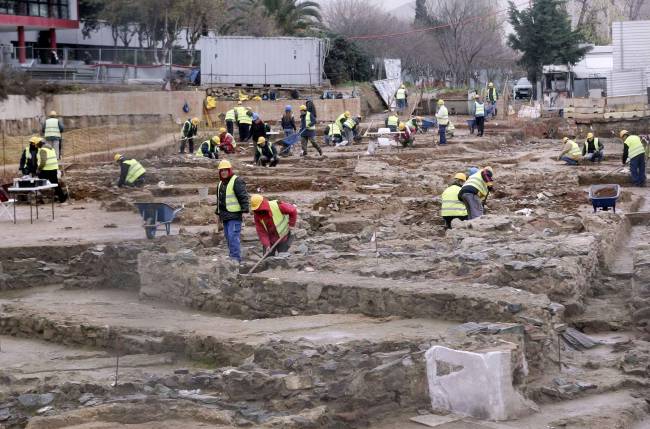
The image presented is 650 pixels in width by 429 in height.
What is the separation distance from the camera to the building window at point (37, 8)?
1566 inches

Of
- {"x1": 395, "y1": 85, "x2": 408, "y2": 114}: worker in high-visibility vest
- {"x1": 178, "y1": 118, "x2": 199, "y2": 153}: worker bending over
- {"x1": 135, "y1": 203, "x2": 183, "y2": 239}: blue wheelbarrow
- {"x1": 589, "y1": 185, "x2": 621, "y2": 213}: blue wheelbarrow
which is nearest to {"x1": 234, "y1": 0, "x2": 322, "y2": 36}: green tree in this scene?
{"x1": 395, "y1": 85, "x2": 408, "y2": 114}: worker in high-visibility vest

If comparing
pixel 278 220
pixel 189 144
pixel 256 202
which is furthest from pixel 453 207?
pixel 189 144

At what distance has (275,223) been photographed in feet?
43.6

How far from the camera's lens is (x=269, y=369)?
28.7ft

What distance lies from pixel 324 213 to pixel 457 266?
7271 mm

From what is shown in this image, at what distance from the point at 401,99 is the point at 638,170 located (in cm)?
2118

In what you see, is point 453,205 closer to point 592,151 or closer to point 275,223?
point 275,223

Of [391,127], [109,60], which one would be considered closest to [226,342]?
[391,127]

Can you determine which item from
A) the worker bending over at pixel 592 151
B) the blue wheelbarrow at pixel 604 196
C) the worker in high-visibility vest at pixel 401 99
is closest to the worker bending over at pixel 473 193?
the blue wheelbarrow at pixel 604 196

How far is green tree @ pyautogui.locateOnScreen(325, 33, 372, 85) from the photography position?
49.5m

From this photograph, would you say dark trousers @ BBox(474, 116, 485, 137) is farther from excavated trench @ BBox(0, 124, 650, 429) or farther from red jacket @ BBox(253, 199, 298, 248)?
red jacket @ BBox(253, 199, 298, 248)

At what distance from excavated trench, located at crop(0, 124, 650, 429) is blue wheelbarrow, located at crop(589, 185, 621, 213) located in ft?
1.46

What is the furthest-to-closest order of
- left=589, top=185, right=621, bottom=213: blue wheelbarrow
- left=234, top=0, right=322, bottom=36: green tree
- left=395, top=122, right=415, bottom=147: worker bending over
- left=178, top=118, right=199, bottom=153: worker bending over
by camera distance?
left=234, top=0, right=322, bottom=36: green tree, left=395, top=122, right=415, bottom=147: worker bending over, left=178, top=118, right=199, bottom=153: worker bending over, left=589, top=185, right=621, bottom=213: blue wheelbarrow

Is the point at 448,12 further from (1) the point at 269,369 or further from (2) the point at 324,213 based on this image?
(1) the point at 269,369
